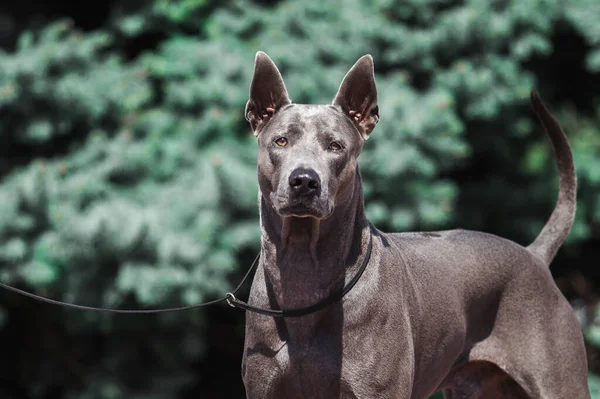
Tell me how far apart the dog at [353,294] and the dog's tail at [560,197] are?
54 cm

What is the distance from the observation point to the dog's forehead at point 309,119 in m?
3.57

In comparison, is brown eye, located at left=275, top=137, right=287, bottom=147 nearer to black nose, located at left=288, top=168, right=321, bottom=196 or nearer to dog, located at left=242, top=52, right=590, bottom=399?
dog, located at left=242, top=52, right=590, bottom=399

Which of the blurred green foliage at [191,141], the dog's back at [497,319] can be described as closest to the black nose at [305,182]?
the dog's back at [497,319]

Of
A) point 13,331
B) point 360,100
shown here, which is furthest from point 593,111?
point 360,100

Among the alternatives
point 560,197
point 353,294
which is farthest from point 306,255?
Result: point 560,197

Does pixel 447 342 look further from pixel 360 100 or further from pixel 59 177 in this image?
pixel 59 177

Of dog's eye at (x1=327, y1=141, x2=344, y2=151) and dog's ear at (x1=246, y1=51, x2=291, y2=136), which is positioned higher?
dog's ear at (x1=246, y1=51, x2=291, y2=136)

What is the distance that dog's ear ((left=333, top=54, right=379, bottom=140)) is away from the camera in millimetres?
3727

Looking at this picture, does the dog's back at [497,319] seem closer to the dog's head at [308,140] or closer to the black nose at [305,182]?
the dog's head at [308,140]

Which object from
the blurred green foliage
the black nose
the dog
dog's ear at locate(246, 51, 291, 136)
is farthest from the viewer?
the blurred green foliage

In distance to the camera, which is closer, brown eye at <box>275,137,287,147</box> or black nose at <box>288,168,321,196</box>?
black nose at <box>288,168,321,196</box>

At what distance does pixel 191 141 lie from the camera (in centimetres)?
858

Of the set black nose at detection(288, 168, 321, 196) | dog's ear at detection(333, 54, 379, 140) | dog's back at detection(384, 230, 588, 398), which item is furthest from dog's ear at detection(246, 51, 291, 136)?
dog's back at detection(384, 230, 588, 398)

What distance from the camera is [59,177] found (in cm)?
821
